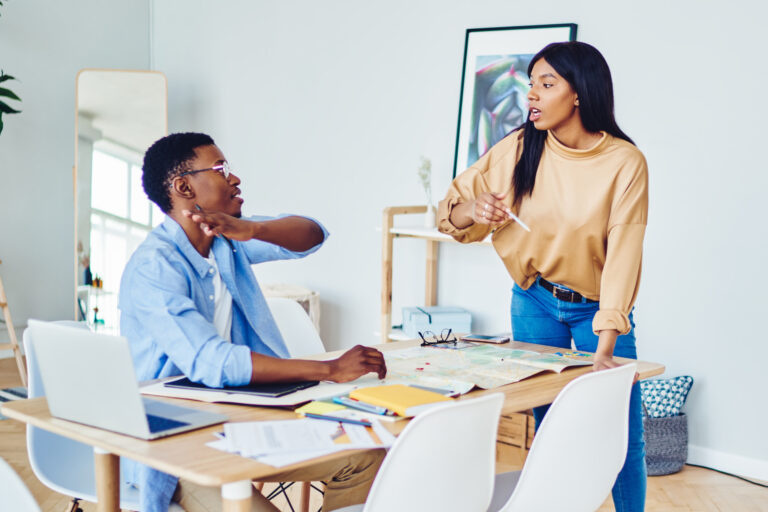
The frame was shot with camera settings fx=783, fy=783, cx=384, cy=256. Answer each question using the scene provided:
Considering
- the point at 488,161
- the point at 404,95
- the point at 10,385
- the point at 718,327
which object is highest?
the point at 404,95

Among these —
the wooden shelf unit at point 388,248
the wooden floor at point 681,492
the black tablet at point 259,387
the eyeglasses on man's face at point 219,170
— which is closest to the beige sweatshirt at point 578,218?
the eyeglasses on man's face at point 219,170

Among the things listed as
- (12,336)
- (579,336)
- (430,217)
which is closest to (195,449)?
(579,336)

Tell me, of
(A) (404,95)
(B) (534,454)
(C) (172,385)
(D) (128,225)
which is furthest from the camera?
(D) (128,225)

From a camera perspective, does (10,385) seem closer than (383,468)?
No

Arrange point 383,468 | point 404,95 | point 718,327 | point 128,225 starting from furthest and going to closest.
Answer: point 128,225 < point 404,95 < point 718,327 < point 383,468

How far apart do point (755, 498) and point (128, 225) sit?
3785 mm

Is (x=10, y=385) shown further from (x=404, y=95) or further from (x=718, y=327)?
(x=718, y=327)

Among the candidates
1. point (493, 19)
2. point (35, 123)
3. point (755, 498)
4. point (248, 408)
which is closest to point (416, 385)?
point (248, 408)

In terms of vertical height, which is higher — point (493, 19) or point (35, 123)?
point (493, 19)

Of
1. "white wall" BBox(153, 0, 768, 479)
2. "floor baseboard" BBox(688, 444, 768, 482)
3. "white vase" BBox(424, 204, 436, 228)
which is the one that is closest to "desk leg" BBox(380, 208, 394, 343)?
"white vase" BBox(424, 204, 436, 228)

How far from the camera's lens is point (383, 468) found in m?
1.12

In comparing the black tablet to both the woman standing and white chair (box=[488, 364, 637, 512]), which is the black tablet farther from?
the woman standing

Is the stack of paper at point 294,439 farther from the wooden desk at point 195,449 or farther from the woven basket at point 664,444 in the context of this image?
the woven basket at point 664,444

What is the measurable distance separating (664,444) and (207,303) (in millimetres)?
2004
